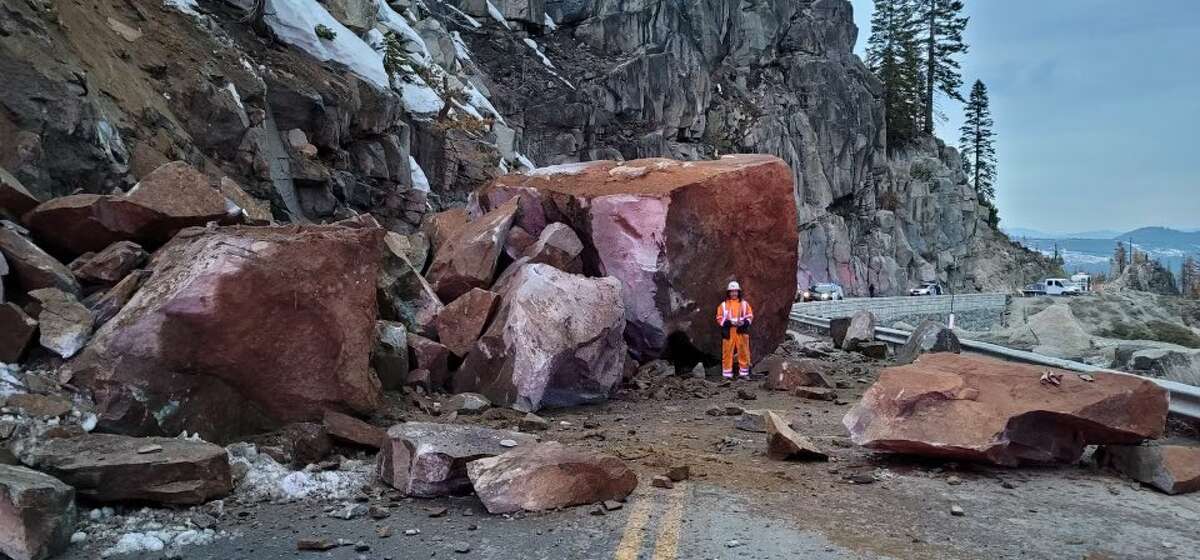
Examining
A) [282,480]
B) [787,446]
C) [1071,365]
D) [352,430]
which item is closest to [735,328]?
[1071,365]

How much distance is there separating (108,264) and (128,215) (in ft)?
1.93

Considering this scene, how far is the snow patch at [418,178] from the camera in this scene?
1716cm

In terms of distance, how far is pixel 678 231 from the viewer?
10.4 metres

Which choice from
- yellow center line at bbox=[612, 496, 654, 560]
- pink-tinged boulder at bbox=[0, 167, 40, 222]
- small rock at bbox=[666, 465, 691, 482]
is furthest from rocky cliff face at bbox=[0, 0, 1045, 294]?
yellow center line at bbox=[612, 496, 654, 560]

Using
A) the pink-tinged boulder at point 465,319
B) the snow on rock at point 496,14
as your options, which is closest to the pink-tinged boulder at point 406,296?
the pink-tinged boulder at point 465,319

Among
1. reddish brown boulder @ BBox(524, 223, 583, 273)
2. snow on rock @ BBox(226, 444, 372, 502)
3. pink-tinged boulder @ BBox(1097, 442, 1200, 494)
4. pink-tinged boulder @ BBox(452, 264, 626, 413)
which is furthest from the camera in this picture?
reddish brown boulder @ BBox(524, 223, 583, 273)

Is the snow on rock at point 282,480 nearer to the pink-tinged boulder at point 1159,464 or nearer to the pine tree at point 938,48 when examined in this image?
the pink-tinged boulder at point 1159,464

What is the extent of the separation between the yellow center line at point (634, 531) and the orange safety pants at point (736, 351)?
6230 millimetres

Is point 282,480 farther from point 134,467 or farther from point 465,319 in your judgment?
point 465,319

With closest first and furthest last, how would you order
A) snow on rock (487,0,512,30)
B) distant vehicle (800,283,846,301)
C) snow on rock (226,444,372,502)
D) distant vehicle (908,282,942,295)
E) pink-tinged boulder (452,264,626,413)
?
snow on rock (226,444,372,502)
pink-tinged boulder (452,264,626,413)
distant vehicle (800,283,846,301)
snow on rock (487,0,512,30)
distant vehicle (908,282,942,295)

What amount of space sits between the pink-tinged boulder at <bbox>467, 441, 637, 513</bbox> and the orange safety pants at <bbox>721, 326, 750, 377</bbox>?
6.23 m

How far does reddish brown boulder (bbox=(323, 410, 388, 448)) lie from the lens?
555 cm

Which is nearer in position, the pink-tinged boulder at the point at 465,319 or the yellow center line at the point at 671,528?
the yellow center line at the point at 671,528

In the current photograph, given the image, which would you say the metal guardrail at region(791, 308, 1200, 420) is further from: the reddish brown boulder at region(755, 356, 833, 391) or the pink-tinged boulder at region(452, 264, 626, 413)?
the pink-tinged boulder at region(452, 264, 626, 413)
